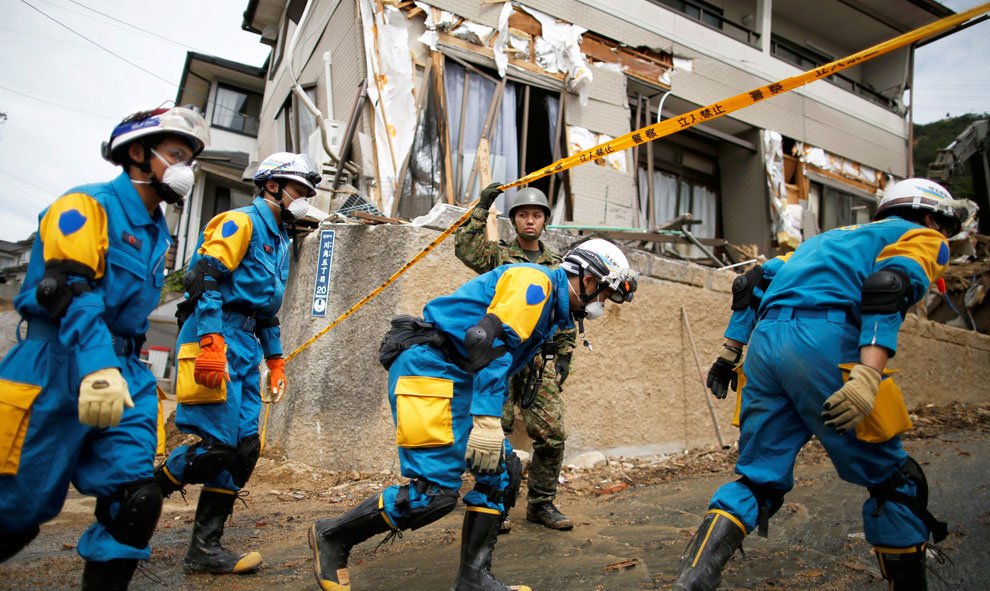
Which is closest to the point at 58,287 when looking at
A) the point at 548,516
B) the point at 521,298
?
the point at 521,298

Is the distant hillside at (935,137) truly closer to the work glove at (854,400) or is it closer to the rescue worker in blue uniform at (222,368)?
the work glove at (854,400)

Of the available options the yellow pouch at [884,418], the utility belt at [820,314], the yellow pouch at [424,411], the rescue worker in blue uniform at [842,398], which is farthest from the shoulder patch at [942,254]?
the yellow pouch at [424,411]

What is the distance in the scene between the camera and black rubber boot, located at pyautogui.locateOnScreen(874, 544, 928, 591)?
2537 mm

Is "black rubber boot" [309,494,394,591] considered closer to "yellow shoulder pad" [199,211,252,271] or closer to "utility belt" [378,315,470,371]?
"utility belt" [378,315,470,371]

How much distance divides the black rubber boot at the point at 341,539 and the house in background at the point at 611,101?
14.9 feet

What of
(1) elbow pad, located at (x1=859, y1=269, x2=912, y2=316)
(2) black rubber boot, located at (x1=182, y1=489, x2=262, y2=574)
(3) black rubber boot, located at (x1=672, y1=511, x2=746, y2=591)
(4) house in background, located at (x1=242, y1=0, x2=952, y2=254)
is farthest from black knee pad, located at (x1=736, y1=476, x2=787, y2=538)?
(4) house in background, located at (x1=242, y1=0, x2=952, y2=254)

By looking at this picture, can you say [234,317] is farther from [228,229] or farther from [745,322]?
[745,322]

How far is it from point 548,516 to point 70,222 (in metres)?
3.14

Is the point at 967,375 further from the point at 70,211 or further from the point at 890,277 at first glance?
the point at 70,211

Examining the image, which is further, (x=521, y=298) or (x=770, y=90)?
(x=770, y=90)

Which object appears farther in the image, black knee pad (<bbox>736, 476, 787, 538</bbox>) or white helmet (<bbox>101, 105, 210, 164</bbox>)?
black knee pad (<bbox>736, 476, 787, 538</bbox>)

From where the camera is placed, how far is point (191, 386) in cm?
308

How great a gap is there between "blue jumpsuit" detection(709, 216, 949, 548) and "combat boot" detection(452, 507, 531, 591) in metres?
0.93

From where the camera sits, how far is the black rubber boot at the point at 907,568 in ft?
8.32
